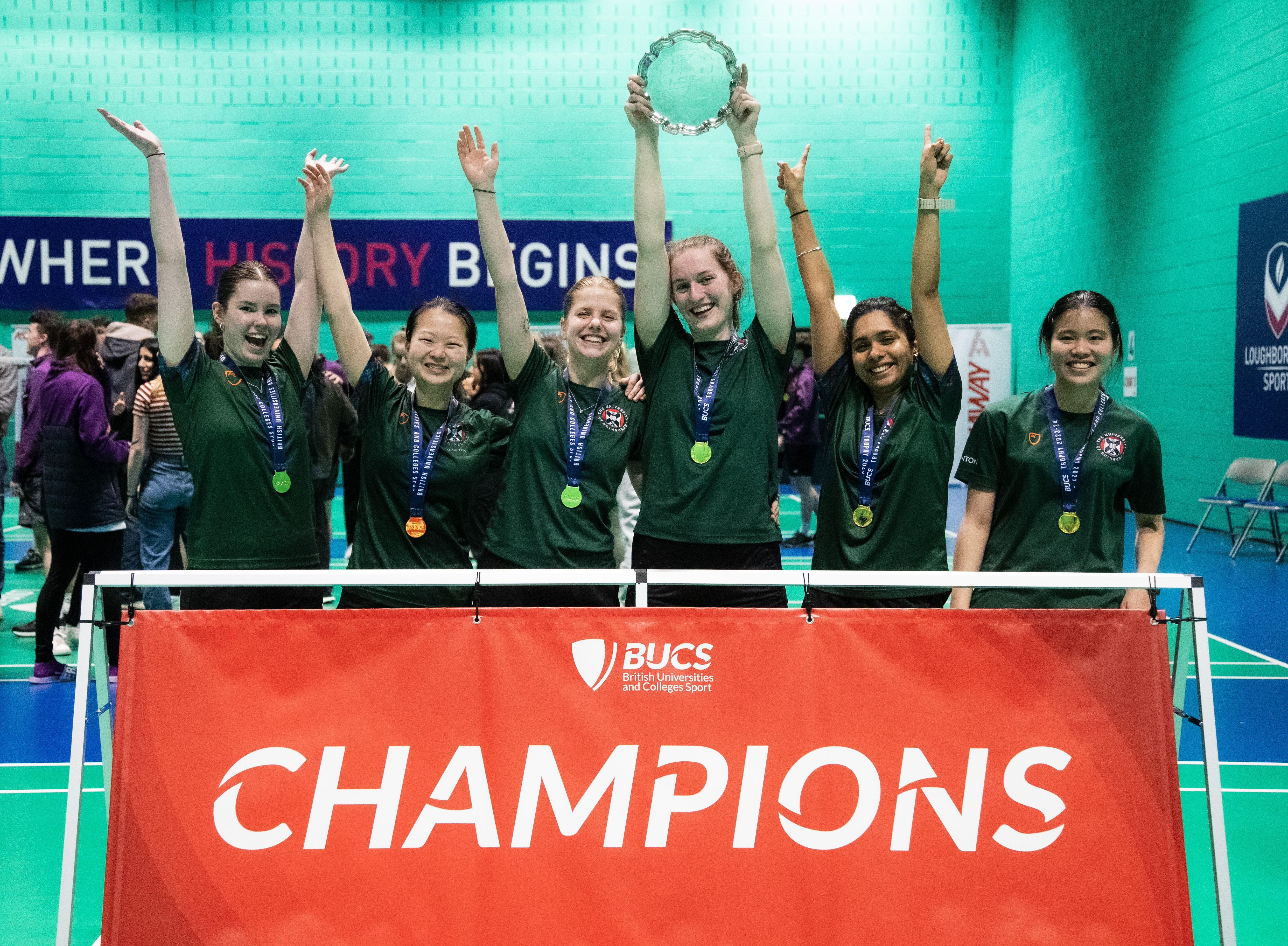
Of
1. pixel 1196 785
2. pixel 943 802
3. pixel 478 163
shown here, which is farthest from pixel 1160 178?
pixel 943 802

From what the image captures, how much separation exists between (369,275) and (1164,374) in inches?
371

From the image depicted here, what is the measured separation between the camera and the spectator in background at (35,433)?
569 centimetres

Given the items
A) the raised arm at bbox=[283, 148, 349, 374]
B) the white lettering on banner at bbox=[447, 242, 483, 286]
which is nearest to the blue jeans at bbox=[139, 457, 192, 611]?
the raised arm at bbox=[283, 148, 349, 374]

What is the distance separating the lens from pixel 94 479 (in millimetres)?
5383

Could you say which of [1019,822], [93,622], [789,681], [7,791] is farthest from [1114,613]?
[7,791]

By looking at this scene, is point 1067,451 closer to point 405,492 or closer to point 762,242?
point 762,242

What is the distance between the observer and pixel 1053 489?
9.48ft

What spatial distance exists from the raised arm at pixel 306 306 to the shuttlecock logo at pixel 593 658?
140 centimetres

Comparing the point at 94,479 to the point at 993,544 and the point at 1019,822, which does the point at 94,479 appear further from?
the point at 1019,822

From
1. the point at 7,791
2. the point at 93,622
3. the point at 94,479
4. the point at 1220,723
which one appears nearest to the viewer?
the point at 93,622

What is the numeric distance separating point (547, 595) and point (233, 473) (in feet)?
3.01

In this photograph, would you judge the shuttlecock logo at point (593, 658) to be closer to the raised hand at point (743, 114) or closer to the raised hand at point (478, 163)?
the raised hand at point (478, 163)

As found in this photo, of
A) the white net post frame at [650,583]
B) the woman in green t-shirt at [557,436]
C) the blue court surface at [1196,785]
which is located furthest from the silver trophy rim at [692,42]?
the blue court surface at [1196,785]

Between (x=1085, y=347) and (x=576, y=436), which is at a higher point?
(x=1085, y=347)
